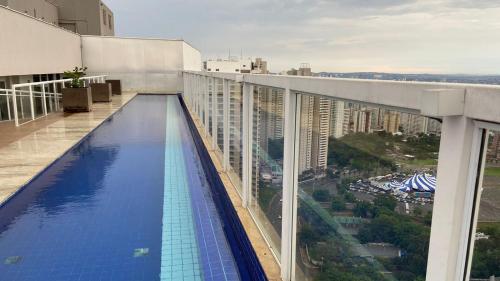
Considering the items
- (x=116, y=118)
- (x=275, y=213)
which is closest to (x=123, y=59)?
(x=116, y=118)

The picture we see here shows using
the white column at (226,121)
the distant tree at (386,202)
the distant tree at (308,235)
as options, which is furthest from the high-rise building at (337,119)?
the white column at (226,121)

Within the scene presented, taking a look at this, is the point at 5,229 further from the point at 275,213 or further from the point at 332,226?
the point at 332,226

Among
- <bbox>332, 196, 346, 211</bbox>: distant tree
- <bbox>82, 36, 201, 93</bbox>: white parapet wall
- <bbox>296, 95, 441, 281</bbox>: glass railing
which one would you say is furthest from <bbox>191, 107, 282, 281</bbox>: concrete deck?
<bbox>82, 36, 201, 93</bbox>: white parapet wall

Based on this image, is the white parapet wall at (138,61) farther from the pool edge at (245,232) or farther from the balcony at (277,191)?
the pool edge at (245,232)

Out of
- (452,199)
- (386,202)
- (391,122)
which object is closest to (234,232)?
(386,202)

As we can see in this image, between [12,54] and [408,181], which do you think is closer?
[408,181]

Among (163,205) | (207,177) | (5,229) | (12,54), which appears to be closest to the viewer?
(5,229)

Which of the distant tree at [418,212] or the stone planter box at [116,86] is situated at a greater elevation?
the distant tree at [418,212]
